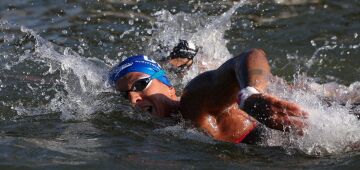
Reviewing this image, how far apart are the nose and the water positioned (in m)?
0.21

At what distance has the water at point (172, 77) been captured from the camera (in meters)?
4.79

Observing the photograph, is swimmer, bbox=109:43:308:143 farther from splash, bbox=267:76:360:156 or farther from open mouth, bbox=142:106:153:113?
splash, bbox=267:76:360:156

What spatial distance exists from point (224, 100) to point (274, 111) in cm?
124

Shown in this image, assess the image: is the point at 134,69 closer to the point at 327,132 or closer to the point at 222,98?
the point at 222,98

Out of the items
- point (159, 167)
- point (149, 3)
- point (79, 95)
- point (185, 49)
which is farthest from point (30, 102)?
point (149, 3)

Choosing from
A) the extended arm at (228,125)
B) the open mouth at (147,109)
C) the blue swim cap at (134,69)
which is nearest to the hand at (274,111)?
the extended arm at (228,125)

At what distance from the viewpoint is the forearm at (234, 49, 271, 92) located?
4419 mm

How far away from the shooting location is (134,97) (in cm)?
570

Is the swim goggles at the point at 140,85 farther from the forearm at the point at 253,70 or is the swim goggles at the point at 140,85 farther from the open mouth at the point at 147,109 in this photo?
the forearm at the point at 253,70

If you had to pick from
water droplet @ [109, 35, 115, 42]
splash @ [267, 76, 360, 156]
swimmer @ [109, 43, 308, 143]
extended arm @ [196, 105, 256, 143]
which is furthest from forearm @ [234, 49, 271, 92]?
water droplet @ [109, 35, 115, 42]

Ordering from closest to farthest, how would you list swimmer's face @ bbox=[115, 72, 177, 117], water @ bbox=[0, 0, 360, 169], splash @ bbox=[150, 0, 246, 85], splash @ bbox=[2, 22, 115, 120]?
water @ bbox=[0, 0, 360, 169]
swimmer's face @ bbox=[115, 72, 177, 117]
splash @ bbox=[2, 22, 115, 120]
splash @ bbox=[150, 0, 246, 85]

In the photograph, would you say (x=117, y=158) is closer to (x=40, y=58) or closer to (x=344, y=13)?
(x=40, y=58)

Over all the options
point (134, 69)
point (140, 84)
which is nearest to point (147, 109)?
point (140, 84)

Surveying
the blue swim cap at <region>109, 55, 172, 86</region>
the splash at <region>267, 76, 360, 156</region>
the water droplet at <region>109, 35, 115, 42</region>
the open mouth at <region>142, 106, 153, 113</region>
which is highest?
the water droplet at <region>109, 35, 115, 42</region>
